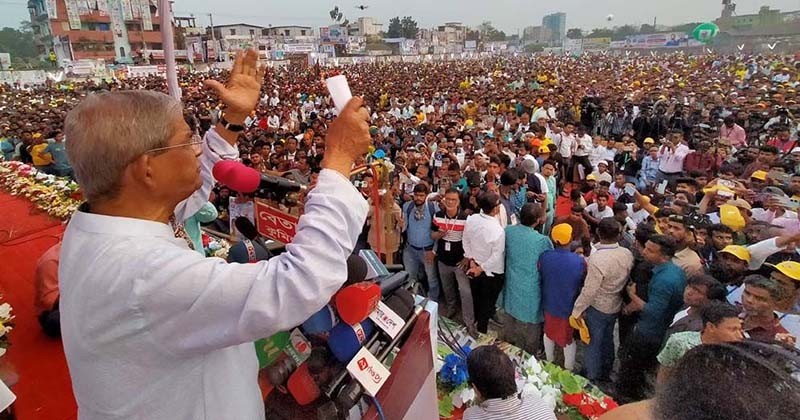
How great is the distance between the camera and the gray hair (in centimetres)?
101

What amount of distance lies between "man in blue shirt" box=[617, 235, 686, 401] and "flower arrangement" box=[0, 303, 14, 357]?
483 centimetres

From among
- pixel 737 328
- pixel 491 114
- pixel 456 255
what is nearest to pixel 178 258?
pixel 737 328

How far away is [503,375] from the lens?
2.18 meters

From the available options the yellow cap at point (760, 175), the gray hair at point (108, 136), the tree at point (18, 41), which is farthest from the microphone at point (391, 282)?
the tree at point (18, 41)

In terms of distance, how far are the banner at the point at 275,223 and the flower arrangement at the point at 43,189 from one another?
470 centimetres

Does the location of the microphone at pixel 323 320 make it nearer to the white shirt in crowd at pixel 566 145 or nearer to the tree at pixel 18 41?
the white shirt in crowd at pixel 566 145

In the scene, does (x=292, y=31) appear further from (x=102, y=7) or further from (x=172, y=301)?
(x=172, y=301)

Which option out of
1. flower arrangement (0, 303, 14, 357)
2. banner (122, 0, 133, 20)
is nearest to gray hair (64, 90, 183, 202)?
flower arrangement (0, 303, 14, 357)

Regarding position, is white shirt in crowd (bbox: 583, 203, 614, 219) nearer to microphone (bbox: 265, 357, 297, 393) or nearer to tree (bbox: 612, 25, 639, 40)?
microphone (bbox: 265, 357, 297, 393)

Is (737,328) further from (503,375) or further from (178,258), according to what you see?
(178,258)

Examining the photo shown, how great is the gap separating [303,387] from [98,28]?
2264 inches

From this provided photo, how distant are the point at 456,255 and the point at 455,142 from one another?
173 inches

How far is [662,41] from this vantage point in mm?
52125

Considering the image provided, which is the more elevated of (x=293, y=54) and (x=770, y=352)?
→ (x=293, y=54)
